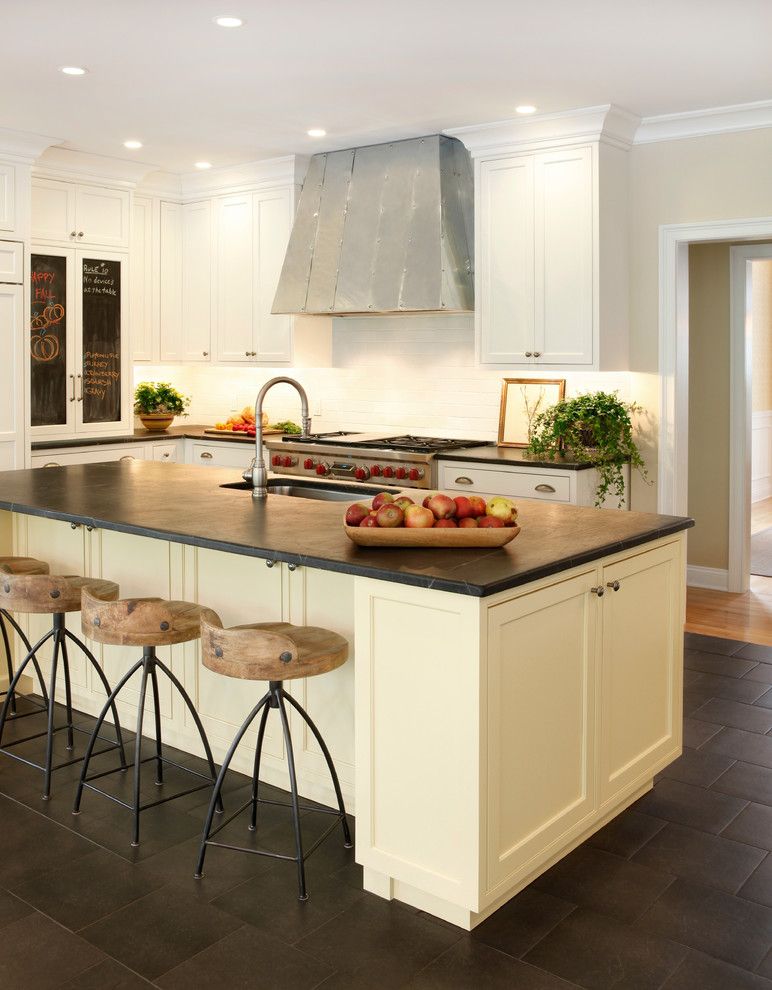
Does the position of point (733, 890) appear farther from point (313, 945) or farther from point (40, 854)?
point (40, 854)

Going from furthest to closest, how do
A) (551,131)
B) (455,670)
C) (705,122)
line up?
(551,131), (705,122), (455,670)

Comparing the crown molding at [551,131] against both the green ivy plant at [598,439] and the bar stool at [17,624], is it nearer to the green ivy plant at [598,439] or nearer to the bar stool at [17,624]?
the green ivy plant at [598,439]

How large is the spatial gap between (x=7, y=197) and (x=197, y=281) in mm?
1653

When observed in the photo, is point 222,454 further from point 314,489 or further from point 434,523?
point 434,523

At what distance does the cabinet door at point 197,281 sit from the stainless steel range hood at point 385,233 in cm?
97

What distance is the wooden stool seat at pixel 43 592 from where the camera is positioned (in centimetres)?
358

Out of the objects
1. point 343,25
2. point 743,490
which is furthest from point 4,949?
point 743,490

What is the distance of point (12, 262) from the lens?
598 centimetres

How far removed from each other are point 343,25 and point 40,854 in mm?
3201

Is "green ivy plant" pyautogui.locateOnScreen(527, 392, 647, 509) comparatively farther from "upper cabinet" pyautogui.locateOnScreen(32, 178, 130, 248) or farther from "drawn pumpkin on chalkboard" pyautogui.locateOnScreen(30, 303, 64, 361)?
"upper cabinet" pyautogui.locateOnScreen(32, 178, 130, 248)

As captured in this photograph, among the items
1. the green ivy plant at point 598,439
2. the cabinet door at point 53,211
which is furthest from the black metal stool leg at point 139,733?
the cabinet door at point 53,211

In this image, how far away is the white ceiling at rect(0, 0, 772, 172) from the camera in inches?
152

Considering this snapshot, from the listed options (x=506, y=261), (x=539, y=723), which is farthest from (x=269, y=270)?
(x=539, y=723)

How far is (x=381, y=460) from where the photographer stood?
6.00 meters
